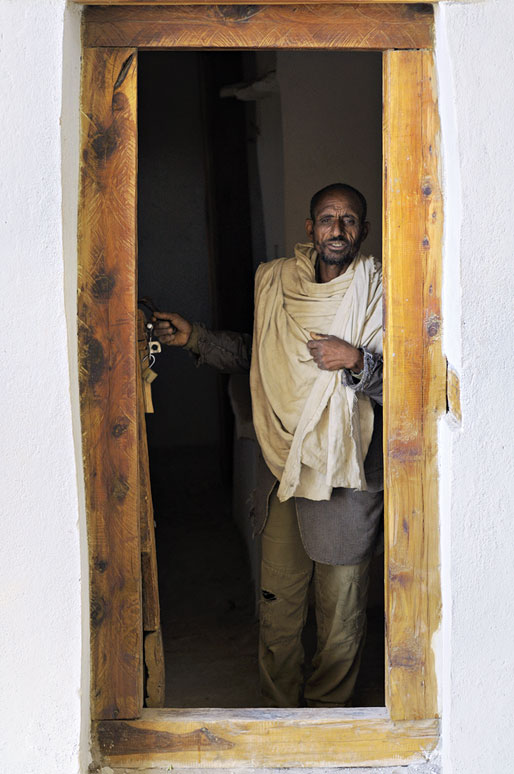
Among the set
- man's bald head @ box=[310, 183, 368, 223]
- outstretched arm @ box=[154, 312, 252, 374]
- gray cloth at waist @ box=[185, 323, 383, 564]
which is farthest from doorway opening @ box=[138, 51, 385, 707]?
man's bald head @ box=[310, 183, 368, 223]

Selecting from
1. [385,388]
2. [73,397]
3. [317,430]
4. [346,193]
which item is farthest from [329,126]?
[73,397]

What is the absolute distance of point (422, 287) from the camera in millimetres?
2281

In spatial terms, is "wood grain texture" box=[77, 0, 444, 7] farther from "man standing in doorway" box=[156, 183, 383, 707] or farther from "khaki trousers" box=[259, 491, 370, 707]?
"khaki trousers" box=[259, 491, 370, 707]

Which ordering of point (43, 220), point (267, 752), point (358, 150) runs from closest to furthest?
point (43, 220) → point (267, 752) → point (358, 150)

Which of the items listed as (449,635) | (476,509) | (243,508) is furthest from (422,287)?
(243,508)

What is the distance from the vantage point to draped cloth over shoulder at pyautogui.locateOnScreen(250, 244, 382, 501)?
9.56 ft

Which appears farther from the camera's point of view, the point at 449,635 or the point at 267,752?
the point at 267,752

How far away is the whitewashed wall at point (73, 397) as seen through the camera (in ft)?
6.81

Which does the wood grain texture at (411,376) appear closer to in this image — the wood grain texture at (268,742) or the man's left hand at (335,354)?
the wood grain texture at (268,742)

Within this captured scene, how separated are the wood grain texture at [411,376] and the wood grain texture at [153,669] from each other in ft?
2.29

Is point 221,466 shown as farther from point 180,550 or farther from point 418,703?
point 418,703

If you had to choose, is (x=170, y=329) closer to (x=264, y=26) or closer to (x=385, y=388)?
(x=385, y=388)

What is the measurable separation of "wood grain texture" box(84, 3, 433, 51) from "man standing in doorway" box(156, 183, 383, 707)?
0.81m

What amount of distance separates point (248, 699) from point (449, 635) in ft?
4.61
